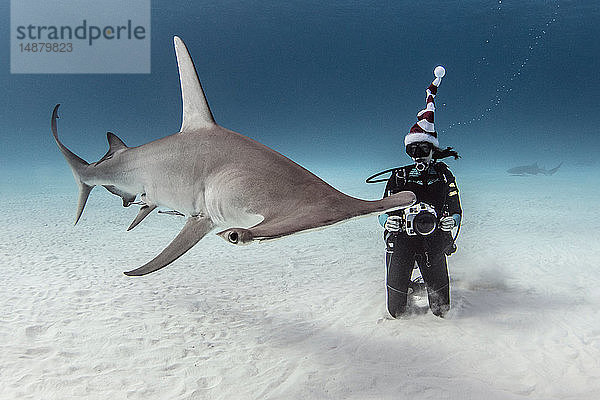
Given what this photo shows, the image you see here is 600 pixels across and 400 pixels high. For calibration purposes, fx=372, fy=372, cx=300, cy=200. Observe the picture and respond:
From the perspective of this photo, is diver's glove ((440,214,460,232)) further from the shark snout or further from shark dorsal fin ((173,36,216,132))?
the shark snout

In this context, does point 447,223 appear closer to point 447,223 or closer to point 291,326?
point 447,223

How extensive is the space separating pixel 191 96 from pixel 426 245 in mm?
2533

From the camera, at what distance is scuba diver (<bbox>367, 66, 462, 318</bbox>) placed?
343cm

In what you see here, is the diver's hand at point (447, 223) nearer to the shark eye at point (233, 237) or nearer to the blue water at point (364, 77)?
the shark eye at point (233, 237)

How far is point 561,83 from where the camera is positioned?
6175 cm

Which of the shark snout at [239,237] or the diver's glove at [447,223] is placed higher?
the shark snout at [239,237]

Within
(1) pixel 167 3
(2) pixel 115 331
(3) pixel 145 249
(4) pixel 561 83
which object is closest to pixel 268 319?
(2) pixel 115 331

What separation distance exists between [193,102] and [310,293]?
2988 millimetres

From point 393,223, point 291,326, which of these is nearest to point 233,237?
point 393,223

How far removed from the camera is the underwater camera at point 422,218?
3424 mm

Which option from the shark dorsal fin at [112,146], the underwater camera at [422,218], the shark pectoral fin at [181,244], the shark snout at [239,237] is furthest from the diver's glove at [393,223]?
the shark dorsal fin at [112,146]

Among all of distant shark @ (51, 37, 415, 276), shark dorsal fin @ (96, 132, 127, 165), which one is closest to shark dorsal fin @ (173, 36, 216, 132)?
distant shark @ (51, 37, 415, 276)

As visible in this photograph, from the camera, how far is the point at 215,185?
2385 millimetres

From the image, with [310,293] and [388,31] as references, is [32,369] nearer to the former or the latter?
[310,293]
